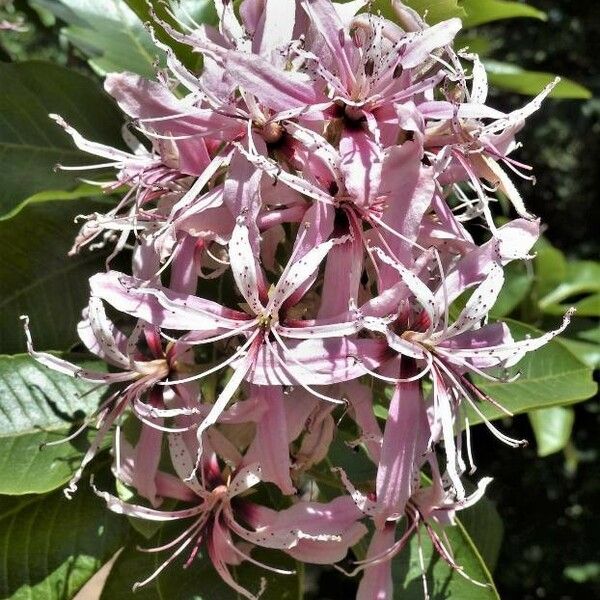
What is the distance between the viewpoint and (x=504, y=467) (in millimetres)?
2584

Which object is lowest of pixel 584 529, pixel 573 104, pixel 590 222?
pixel 584 529

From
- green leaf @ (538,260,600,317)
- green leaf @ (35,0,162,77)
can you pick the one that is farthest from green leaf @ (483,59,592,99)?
green leaf @ (35,0,162,77)

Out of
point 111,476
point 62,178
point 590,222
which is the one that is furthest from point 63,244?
point 590,222

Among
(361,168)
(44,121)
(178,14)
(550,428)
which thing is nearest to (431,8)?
(361,168)

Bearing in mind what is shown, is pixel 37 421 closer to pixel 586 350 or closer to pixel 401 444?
pixel 401 444

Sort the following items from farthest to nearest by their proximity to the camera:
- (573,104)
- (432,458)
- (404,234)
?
1. (573,104)
2. (432,458)
3. (404,234)

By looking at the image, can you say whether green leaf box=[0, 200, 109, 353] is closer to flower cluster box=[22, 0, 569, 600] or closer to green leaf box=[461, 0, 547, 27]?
flower cluster box=[22, 0, 569, 600]

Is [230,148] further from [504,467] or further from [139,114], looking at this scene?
[504,467]

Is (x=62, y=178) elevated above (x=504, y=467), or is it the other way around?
(x=62, y=178)

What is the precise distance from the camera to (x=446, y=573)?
3.77ft

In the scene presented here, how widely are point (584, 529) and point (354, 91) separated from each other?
2026 mm

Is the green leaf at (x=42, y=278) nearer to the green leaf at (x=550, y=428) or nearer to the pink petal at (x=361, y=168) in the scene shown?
the pink petal at (x=361, y=168)

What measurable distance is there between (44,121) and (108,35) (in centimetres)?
20

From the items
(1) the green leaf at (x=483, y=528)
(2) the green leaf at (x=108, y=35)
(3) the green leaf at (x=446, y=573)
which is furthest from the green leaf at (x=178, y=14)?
(1) the green leaf at (x=483, y=528)
